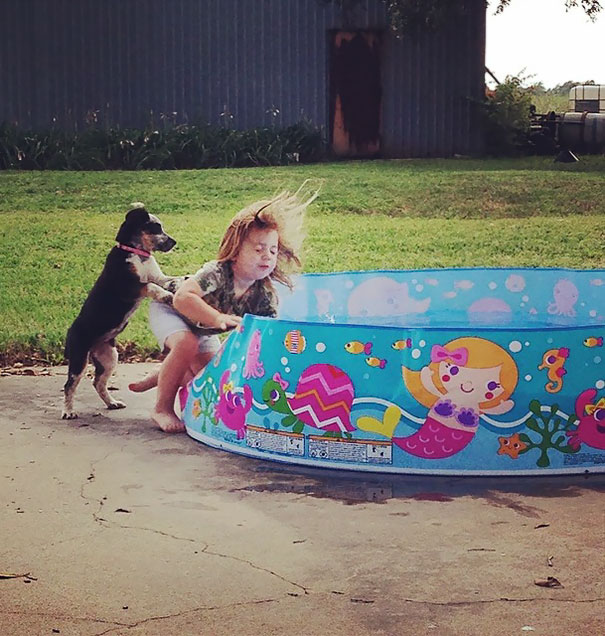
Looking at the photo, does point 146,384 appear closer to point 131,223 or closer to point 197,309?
point 197,309

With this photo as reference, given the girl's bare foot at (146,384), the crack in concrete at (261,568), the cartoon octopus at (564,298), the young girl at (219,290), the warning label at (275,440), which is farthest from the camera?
the cartoon octopus at (564,298)

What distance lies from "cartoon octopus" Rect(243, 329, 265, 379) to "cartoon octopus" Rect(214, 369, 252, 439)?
0.05 metres

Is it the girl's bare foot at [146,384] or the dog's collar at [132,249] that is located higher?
the dog's collar at [132,249]

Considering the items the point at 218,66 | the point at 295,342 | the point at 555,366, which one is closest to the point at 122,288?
the point at 295,342

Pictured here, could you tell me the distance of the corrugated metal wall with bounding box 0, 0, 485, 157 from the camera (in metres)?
11.5

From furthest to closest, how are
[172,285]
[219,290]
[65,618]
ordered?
1. [172,285]
2. [219,290]
3. [65,618]

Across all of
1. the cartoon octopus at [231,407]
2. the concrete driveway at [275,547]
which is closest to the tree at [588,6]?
the cartoon octopus at [231,407]

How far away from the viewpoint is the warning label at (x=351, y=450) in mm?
4156

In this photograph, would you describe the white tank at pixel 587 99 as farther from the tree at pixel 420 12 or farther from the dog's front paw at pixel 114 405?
the dog's front paw at pixel 114 405

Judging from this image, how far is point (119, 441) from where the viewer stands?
4691 mm

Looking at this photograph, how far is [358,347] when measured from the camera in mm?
4184

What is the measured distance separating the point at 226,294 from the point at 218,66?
715 cm

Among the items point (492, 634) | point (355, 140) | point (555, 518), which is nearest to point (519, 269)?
point (555, 518)

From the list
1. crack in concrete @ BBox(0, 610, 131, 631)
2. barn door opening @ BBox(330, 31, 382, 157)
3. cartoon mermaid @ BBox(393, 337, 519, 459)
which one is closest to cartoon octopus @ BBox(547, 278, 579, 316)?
cartoon mermaid @ BBox(393, 337, 519, 459)
